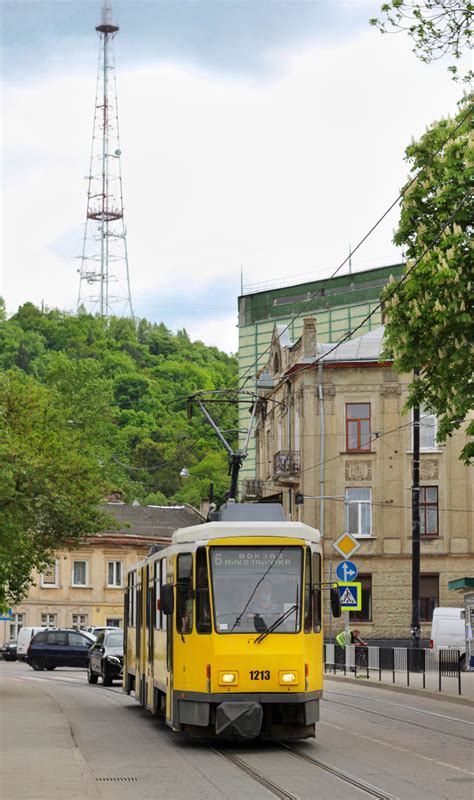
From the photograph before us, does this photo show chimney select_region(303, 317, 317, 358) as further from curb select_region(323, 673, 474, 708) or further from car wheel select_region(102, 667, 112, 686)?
car wheel select_region(102, 667, 112, 686)

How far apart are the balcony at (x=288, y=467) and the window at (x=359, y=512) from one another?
8.71 feet

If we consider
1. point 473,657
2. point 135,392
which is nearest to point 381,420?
point 473,657

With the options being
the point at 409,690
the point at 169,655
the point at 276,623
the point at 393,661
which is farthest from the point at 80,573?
the point at 276,623

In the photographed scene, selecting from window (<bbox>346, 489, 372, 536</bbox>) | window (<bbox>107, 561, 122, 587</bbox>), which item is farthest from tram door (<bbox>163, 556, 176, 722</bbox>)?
window (<bbox>107, 561, 122, 587</bbox>)

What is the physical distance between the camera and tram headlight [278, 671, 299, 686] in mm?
17500

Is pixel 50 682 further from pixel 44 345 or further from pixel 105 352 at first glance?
pixel 44 345

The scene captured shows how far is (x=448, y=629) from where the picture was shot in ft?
162

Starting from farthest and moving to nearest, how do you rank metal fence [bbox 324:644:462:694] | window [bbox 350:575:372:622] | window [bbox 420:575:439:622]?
window [bbox 420:575:439:622], window [bbox 350:575:372:622], metal fence [bbox 324:644:462:694]

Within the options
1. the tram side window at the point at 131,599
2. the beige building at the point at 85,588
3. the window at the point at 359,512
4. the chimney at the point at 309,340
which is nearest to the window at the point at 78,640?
the window at the point at 359,512

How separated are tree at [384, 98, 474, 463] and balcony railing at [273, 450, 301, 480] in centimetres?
3286

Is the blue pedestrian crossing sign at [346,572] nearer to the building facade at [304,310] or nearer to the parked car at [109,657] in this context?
the parked car at [109,657]

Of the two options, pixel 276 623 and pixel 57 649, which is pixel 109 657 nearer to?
pixel 57 649

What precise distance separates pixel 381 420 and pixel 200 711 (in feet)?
137

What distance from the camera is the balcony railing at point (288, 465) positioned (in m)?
59.7
